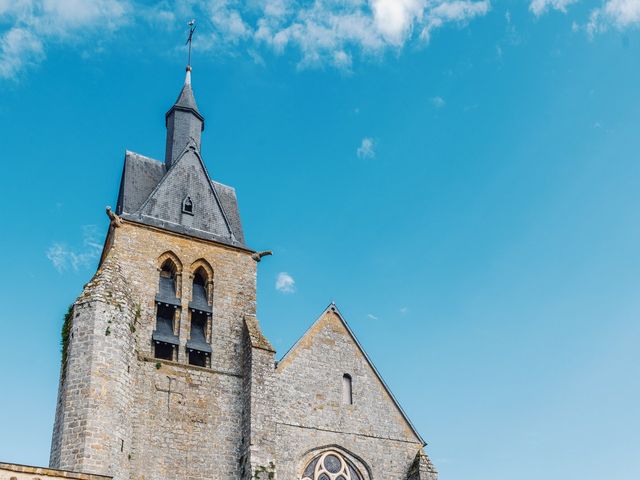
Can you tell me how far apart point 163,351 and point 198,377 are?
113cm

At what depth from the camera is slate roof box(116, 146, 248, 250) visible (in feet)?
67.6

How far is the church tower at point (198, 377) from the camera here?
16.2 meters

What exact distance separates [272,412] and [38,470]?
239 inches

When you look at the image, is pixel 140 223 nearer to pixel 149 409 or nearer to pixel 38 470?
pixel 149 409

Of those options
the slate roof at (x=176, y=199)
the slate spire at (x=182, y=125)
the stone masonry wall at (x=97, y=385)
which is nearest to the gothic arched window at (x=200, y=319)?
the slate roof at (x=176, y=199)

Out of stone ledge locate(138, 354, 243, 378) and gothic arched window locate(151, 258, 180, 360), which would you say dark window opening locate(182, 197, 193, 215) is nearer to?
gothic arched window locate(151, 258, 180, 360)

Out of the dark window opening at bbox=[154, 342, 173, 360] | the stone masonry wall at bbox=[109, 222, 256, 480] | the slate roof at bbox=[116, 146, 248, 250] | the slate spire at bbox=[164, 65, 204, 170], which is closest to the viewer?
the stone masonry wall at bbox=[109, 222, 256, 480]

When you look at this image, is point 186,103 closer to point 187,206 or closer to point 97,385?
point 187,206

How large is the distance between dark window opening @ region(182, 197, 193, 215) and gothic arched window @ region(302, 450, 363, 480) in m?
7.61

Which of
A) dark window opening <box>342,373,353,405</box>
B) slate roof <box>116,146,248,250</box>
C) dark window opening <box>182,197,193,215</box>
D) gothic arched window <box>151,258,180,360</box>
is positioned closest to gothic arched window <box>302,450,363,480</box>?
dark window opening <box>342,373,353,405</box>

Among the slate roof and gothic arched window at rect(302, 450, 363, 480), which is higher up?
the slate roof

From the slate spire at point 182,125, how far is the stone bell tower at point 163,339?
12 centimetres

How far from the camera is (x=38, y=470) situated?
12703 millimetres

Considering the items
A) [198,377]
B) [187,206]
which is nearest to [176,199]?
[187,206]
